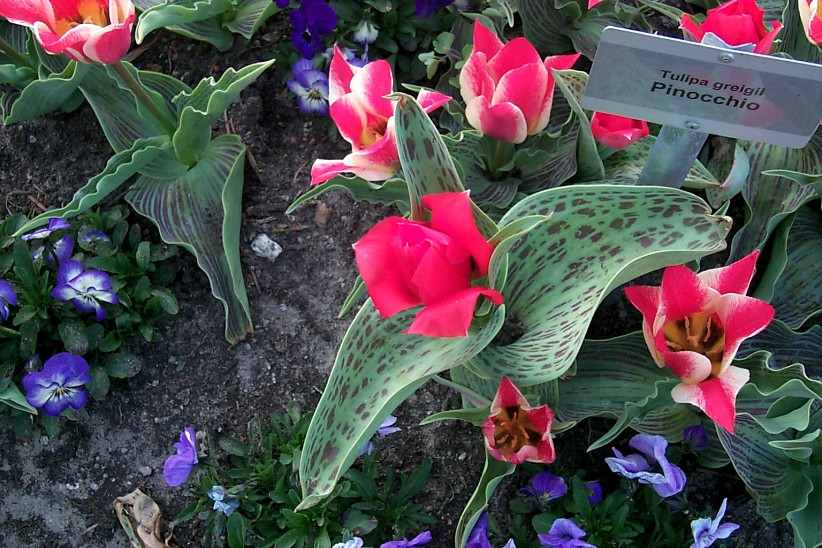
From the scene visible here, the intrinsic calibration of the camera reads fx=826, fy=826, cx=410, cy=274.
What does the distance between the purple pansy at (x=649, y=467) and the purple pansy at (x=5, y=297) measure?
92 centimetres

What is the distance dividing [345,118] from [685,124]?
Answer: 1.27 feet

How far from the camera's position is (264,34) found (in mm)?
1575

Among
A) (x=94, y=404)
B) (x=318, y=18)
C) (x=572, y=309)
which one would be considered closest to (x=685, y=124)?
(x=572, y=309)

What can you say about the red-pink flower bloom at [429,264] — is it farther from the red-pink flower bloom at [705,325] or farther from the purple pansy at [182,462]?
the purple pansy at [182,462]

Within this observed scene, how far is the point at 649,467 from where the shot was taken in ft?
3.73

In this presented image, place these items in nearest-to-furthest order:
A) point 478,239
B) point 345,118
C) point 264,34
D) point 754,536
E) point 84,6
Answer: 1. point 478,239
2. point 345,118
3. point 84,6
4. point 754,536
5. point 264,34

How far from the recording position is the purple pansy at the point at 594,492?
1.17 m

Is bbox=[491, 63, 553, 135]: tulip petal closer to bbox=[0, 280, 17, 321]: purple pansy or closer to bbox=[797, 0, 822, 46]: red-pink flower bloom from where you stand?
bbox=[797, 0, 822, 46]: red-pink flower bloom

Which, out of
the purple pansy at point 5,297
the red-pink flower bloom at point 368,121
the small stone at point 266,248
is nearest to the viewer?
the red-pink flower bloom at point 368,121

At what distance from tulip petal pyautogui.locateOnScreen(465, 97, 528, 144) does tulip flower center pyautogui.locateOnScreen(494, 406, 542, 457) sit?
0.34 m

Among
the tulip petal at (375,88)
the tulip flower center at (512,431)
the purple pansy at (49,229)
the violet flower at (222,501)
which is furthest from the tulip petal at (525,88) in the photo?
the purple pansy at (49,229)

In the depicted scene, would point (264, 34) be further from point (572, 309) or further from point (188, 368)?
point (572, 309)

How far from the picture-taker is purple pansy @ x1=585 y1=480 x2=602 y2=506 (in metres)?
1.17

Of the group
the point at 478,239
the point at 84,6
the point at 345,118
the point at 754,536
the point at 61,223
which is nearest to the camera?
the point at 478,239
